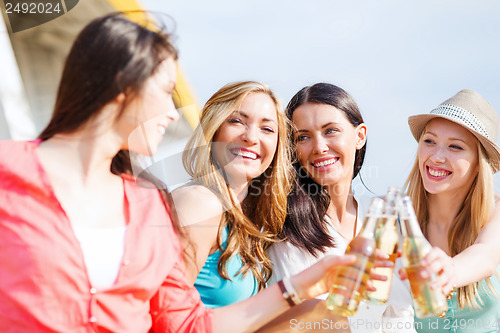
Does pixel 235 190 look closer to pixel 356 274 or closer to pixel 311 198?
pixel 311 198

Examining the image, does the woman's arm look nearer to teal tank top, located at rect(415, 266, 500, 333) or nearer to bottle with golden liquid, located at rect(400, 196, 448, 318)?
bottle with golden liquid, located at rect(400, 196, 448, 318)

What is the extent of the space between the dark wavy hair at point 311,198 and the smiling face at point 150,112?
136cm

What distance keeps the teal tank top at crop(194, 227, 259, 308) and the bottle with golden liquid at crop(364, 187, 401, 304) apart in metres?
0.72

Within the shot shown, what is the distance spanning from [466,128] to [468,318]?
1.14 m

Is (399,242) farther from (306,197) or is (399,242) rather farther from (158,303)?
(306,197)

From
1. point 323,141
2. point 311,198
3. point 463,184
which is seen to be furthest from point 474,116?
point 311,198

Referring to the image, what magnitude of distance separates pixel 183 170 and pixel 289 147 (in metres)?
0.66

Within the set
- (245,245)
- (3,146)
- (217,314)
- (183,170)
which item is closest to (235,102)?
(183,170)

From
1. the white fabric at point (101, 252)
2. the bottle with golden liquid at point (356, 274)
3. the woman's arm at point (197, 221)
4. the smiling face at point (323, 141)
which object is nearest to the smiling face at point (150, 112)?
the white fabric at point (101, 252)

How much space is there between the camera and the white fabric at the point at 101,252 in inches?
56.2

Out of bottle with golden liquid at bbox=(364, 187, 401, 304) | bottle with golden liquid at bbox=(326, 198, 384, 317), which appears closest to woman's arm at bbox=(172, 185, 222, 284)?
bottle with golden liquid at bbox=(326, 198, 384, 317)

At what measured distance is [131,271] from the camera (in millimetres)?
1495

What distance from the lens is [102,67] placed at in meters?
1.37

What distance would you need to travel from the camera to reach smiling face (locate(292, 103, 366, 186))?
9.25ft
